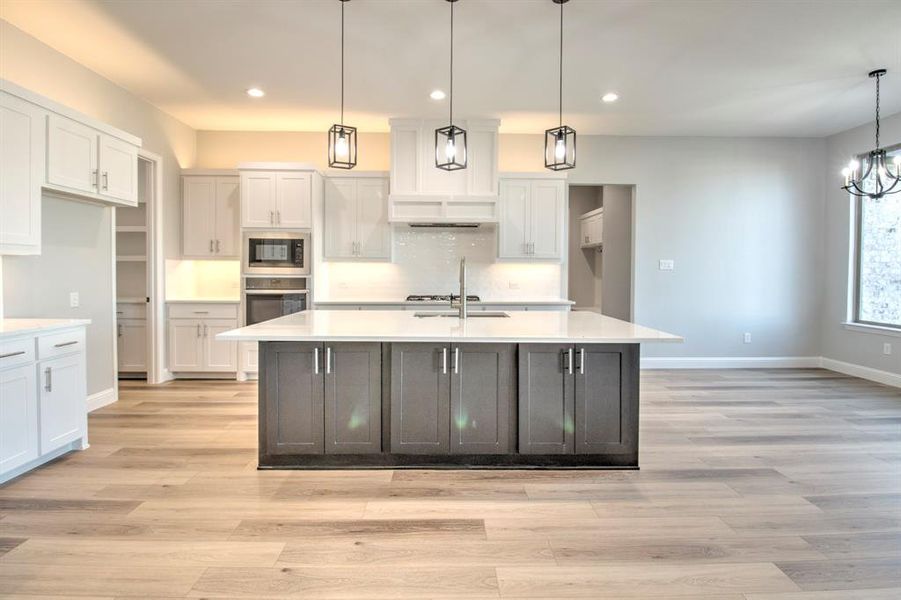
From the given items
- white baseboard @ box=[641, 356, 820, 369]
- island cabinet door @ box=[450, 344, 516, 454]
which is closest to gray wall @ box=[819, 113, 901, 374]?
white baseboard @ box=[641, 356, 820, 369]

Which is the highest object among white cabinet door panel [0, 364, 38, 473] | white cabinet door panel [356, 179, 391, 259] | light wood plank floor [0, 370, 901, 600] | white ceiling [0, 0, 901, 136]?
white ceiling [0, 0, 901, 136]

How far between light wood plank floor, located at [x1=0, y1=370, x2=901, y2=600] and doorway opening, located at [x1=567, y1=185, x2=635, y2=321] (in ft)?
13.4

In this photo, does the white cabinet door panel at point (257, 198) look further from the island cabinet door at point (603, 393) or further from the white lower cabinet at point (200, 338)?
the island cabinet door at point (603, 393)

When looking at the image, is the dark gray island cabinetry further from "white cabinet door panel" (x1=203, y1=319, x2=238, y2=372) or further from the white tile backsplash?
the white tile backsplash

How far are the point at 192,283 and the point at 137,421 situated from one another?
233 centimetres

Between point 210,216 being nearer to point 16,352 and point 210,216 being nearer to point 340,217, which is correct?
point 340,217

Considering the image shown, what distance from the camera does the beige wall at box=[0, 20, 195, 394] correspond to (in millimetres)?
3461

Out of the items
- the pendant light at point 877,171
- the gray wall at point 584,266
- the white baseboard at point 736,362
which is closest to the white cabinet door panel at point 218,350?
the white baseboard at point 736,362

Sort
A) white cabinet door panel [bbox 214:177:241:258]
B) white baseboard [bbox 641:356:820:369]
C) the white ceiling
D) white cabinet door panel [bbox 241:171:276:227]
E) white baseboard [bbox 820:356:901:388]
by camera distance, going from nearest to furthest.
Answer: the white ceiling → white baseboard [bbox 820:356:901:388] → white cabinet door panel [bbox 241:171:276:227] → white cabinet door panel [bbox 214:177:241:258] → white baseboard [bbox 641:356:820:369]

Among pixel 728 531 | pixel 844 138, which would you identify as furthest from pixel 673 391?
pixel 844 138

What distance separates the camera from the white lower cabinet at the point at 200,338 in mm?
5348

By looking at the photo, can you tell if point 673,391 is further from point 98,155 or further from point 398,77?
point 98,155

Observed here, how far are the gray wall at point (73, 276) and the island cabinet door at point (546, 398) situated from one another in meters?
3.43

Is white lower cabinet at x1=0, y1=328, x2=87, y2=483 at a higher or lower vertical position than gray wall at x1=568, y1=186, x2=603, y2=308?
lower
